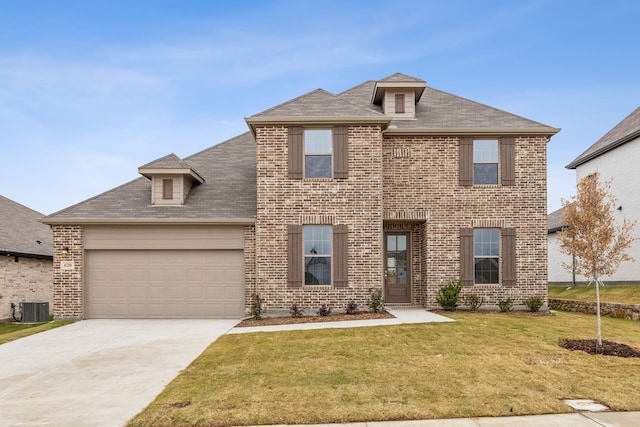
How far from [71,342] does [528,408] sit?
9909 millimetres

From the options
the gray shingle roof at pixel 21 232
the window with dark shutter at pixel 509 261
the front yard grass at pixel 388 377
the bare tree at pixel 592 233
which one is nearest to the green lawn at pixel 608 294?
the window with dark shutter at pixel 509 261

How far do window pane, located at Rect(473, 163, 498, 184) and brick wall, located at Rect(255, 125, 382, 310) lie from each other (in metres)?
3.32

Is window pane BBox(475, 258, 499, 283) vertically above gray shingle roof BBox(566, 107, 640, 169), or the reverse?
gray shingle roof BBox(566, 107, 640, 169)

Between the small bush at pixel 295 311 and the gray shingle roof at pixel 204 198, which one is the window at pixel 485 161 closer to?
the small bush at pixel 295 311

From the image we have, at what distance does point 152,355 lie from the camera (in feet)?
29.8

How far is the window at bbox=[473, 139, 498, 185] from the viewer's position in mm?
14406

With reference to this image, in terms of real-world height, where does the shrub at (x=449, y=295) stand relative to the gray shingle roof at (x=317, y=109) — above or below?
below

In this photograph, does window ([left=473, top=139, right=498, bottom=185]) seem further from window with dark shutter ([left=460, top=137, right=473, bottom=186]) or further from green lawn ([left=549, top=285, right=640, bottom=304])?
green lawn ([left=549, top=285, right=640, bottom=304])

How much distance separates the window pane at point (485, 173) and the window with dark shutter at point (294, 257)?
601 centimetres

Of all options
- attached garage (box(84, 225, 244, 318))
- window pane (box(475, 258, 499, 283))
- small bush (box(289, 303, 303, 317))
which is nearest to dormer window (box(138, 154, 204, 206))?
attached garage (box(84, 225, 244, 318))

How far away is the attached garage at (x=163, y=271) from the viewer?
13.9 metres

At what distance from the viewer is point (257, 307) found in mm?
13094

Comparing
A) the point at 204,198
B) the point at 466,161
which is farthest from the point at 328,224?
the point at 466,161

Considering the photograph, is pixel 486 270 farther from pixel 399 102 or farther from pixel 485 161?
pixel 399 102
